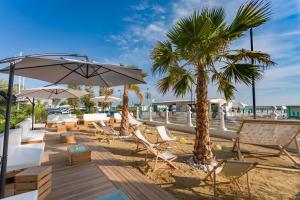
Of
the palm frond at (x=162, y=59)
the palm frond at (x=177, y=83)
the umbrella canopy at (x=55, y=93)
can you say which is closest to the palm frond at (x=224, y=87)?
the palm frond at (x=177, y=83)

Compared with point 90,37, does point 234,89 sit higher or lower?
lower

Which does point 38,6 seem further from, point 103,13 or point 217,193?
point 217,193

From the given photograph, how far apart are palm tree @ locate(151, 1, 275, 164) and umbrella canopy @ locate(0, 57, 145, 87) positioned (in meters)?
1.48

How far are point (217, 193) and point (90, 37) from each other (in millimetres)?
16861

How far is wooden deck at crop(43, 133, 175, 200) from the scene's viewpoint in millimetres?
3748

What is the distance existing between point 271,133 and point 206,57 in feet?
11.0

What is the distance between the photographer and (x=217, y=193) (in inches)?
161

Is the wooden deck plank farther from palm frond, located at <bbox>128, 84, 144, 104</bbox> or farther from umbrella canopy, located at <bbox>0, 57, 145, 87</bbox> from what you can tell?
palm frond, located at <bbox>128, 84, 144, 104</bbox>

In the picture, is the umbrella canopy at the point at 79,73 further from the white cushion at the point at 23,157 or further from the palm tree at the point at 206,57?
the white cushion at the point at 23,157

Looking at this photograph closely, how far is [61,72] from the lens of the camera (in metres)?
4.88

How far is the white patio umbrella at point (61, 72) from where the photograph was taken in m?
2.91

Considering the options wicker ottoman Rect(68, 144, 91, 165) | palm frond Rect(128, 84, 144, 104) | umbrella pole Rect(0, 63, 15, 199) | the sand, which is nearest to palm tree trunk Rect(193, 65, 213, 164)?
the sand

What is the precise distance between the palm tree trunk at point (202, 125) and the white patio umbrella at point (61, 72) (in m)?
1.97

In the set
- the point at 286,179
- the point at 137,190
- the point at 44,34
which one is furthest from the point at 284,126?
the point at 44,34
